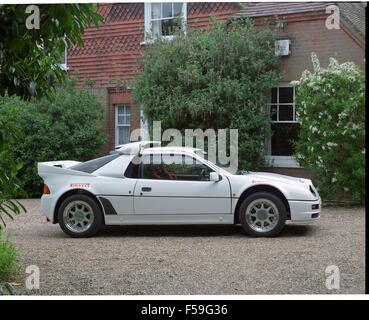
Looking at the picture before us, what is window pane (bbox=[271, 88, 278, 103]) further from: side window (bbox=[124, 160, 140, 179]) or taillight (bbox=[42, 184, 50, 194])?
taillight (bbox=[42, 184, 50, 194])

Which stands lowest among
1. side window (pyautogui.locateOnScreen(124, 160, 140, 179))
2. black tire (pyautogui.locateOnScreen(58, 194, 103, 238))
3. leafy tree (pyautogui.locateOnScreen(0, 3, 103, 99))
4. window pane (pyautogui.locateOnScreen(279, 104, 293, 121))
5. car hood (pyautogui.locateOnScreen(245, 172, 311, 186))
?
black tire (pyautogui.locateOnScreen(58, 194, 103, 238))

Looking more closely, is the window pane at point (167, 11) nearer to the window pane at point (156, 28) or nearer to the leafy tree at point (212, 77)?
the window pane at point (156, 28)

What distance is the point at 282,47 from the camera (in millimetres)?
9812

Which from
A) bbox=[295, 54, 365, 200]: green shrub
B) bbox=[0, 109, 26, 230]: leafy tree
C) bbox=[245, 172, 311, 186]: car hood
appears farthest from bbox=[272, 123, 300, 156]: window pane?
bbox=[0, 109, 26, 230]: leafy tree

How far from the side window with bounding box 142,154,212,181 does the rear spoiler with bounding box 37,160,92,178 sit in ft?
2.72

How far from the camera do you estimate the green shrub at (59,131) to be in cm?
692

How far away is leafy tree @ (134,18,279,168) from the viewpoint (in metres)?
8.82

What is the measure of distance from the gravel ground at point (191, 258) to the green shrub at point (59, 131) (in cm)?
54

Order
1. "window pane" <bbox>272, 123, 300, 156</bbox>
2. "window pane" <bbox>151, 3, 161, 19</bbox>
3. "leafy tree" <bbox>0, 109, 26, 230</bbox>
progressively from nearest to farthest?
"leafy tree" <bbox>0, 109, 26, 230</bbox> < "window pane" <bbox>272, 123, 300, 156</bbox> < "window pane" <bbox>151, 3, 161, 19</bbox>

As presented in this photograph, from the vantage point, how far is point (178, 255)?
623 centimetres

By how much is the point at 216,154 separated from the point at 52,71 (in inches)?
123

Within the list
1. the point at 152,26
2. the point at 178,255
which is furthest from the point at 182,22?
the point at 178,255

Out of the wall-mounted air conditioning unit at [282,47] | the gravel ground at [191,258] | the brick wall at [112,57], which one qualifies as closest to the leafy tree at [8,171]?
the gravel ground at [191,258]
